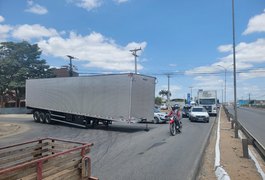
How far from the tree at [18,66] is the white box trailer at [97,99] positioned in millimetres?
23790

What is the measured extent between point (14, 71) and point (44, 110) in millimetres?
25762

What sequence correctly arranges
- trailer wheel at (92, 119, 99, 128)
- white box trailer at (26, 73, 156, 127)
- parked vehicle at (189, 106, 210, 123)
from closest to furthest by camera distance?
white box trailer at (26, 73, 156, 127) → trailer wheel at (92, 119, 99, 128) → parked vehicle at (189, 106, 210, 123)

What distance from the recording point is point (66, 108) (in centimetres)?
2284

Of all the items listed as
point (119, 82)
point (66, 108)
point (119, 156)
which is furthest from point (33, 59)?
point (119, 156)

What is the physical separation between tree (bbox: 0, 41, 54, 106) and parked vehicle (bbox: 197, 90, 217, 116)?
2693 cm

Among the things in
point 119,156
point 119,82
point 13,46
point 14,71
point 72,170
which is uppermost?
point 13,46

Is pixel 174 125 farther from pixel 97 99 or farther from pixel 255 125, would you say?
pixel 255 125

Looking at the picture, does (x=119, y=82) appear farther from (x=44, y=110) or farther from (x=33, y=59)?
(x=33, y=59)

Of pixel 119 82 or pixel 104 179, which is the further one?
pixel 119 82

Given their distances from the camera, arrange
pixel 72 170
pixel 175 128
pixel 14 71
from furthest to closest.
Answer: pixel 14 71, pixel 175 128, pixel 72 170

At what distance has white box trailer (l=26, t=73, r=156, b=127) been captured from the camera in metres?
19.0

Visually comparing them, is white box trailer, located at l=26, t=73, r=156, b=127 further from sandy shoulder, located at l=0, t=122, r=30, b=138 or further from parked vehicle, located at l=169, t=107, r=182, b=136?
sandy shoulder, located at l=0, t=122, r=30, b=138

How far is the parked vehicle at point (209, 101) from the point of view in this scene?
137ft

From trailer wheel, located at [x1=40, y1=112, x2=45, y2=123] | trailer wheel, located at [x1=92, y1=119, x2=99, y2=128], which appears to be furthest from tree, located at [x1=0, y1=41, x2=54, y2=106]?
trailer wheel, located at [x1=92, y1=119, x2=99, y2=128]
